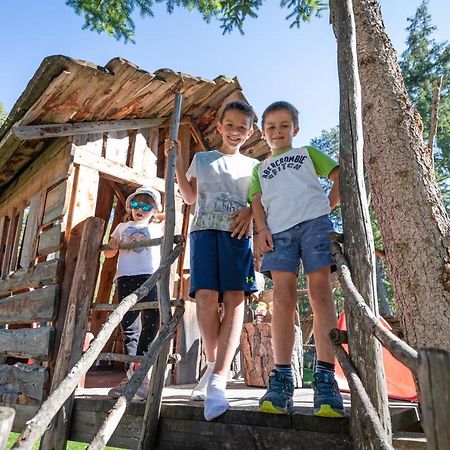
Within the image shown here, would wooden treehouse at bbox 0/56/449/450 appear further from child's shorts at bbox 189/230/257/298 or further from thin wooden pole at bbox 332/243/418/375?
child's shorts at bbox 189/230/257/298

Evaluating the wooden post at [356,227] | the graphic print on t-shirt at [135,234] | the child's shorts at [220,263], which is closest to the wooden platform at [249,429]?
the wooden post at [356,227]

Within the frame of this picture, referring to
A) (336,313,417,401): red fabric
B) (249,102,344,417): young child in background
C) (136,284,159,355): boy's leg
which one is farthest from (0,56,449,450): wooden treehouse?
(336,313,417,401): red fabric

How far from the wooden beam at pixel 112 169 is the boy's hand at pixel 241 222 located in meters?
2.72

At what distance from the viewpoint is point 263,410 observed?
7.72 feet

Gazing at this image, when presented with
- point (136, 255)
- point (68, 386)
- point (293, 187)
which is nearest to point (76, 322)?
point (136, 255)

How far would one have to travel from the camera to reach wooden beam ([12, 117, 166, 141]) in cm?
479

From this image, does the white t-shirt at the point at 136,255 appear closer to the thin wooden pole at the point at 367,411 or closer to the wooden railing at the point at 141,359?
the wooden railing at the point at 141,359

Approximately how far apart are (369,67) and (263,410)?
312 centimetres

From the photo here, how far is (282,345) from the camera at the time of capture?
254 centimetres

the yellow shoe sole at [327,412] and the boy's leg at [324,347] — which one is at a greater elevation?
the boy's leg at [324,347]

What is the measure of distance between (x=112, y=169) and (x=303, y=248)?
3431 mm

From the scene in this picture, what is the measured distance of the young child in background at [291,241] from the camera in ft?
7.79

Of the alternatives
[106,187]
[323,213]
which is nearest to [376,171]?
A: [323,213]

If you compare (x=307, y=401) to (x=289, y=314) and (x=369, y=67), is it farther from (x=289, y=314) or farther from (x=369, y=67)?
(x=369, y=67)
